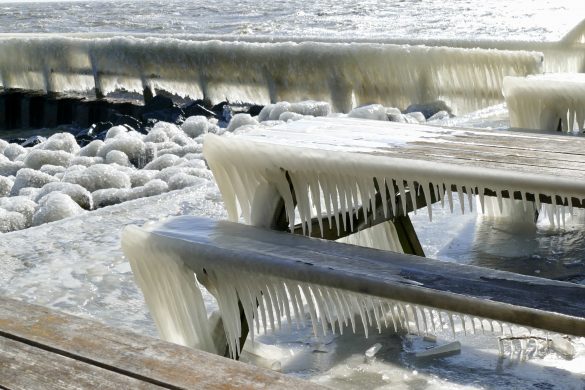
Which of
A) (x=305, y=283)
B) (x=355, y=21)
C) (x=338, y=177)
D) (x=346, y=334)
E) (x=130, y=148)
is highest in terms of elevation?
(x=338, y=177)

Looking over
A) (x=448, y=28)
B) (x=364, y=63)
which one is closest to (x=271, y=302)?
(x=364, y=63)

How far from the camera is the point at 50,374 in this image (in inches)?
69.6

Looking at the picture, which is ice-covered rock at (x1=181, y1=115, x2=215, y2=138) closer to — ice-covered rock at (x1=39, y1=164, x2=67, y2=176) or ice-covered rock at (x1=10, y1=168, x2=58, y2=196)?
ice-covered rock at (x1=39, y1=164, x2=67, y2=176)

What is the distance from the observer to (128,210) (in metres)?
4.23

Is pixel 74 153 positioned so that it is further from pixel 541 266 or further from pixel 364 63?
pixel 541 266

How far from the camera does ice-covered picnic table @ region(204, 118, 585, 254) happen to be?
2406 millimetres

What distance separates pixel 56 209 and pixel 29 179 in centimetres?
114

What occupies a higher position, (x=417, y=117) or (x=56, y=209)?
(x=56, y=209)

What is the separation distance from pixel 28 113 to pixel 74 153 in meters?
4.12

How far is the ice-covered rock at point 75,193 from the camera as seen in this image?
206 inches

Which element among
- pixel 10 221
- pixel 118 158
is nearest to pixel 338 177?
pixel 10 221

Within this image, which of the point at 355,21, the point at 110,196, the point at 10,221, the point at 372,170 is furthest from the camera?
the point at 355,21

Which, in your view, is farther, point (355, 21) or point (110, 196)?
point (355, 21)

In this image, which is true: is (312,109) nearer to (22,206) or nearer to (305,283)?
(22,206)
